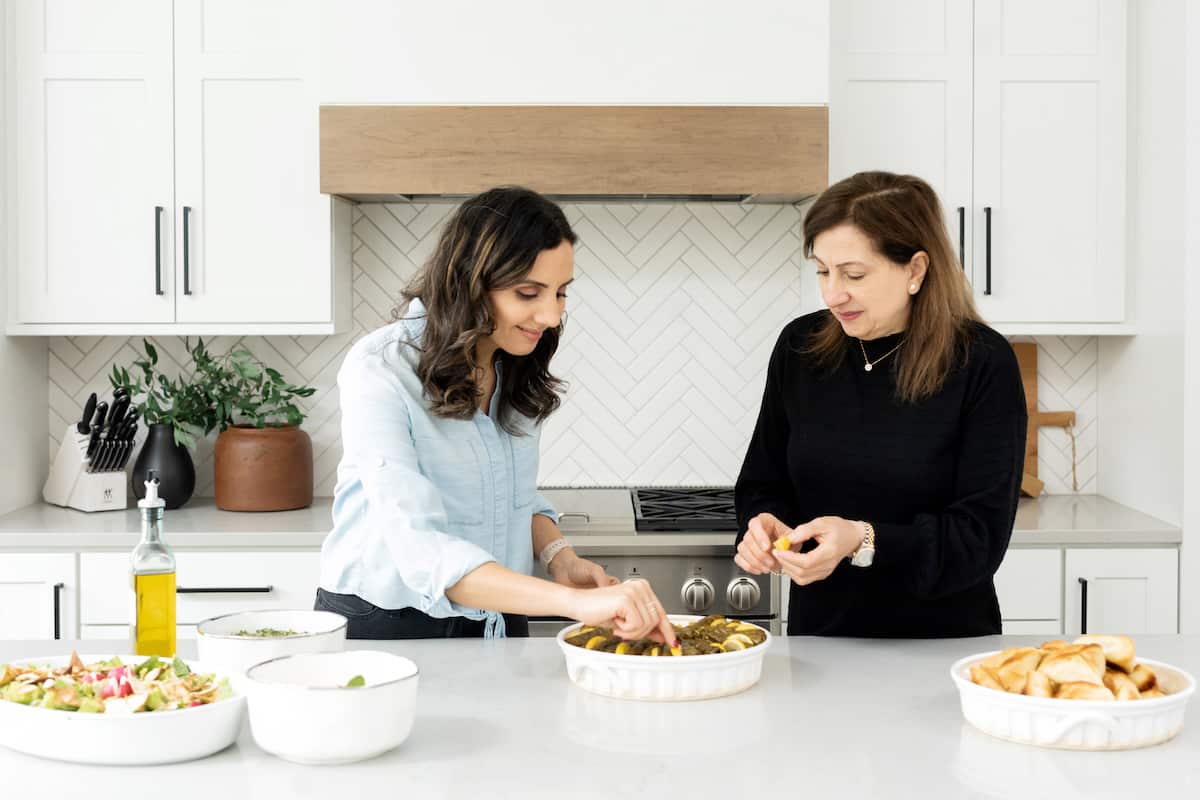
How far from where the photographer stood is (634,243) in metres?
3.60

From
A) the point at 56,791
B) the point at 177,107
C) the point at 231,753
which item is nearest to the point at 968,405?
the point at 231,753

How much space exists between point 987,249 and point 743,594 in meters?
1.19

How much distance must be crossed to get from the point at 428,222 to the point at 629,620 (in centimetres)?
224

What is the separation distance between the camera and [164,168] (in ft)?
10.4

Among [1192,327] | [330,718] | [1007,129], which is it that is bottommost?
[330,718]

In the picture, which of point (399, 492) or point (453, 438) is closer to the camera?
point (399, 492)

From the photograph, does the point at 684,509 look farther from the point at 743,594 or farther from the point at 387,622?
the point at 387,622

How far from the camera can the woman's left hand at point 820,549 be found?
1.83 metres

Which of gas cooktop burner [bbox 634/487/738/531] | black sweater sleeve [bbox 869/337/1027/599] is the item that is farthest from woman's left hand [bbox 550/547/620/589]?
gas cooktop burner [bbox 634/487/738/531]

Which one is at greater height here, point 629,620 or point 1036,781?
point 629,620

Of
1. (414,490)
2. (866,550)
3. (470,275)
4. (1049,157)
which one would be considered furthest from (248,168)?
(1049,157)

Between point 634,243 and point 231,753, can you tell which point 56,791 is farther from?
point 634,243

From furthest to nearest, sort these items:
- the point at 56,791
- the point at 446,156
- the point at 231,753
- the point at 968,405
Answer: the point at 446,156 < the point at 968,405 < the point at 231,753 < the point at 56,791

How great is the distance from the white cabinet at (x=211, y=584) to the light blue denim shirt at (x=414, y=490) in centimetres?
110
